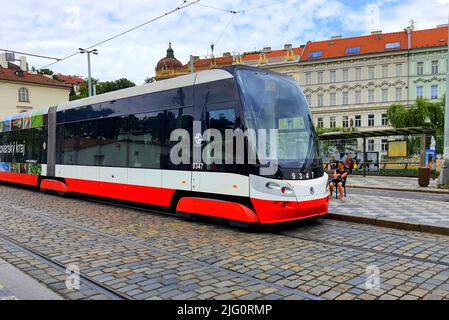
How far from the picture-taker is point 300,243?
6934 millimetres

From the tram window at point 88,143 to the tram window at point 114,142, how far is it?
0.25 meters

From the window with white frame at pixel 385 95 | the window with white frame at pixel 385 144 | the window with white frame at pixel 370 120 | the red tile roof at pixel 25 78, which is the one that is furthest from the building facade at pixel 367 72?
the window with white frame at pixel 385 144

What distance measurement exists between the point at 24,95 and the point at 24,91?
539 mm

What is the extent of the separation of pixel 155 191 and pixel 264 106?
3.57 metres

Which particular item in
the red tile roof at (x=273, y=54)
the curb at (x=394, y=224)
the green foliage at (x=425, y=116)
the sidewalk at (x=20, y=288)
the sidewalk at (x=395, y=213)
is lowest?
the sidewalk at (x=20, y=288)

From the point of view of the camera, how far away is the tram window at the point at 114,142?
10.9 meters

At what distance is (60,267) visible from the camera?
17.9 ft

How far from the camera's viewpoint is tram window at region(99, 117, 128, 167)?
35.7ft

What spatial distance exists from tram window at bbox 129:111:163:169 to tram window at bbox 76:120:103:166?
1.79 metres

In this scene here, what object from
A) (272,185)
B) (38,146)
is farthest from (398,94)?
(272,185)

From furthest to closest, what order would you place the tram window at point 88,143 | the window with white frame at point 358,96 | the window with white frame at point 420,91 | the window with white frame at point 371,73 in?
the window with white frame at point 358,96 < the window with white frame at point 371,73 < the window with white frame at point 420,91 < the tram window at point 88,143

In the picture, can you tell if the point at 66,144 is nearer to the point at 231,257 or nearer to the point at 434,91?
the point at 231,257

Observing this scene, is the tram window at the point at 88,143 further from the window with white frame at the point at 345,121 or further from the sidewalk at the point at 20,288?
the window with white frame at the point at 345,121
